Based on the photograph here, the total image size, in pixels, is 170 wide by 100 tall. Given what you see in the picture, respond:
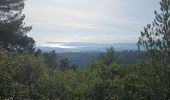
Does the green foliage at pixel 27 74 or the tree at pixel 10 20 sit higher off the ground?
the tree at pixel 10 20

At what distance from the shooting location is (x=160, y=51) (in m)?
15.1

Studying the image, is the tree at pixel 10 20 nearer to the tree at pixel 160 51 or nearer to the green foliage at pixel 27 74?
the green foliage at pixel 27 74

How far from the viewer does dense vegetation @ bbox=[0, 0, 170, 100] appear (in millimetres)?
14852

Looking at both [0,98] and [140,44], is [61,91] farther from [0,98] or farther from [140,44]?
[0,98]

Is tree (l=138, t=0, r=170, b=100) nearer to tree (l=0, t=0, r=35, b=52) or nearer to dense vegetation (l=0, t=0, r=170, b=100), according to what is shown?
dense vegetation (l=0, t=0, r=170, b=100)

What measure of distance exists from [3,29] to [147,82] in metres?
25.5

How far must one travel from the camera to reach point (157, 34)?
15.4m

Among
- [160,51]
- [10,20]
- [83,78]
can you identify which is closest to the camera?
[160,51]

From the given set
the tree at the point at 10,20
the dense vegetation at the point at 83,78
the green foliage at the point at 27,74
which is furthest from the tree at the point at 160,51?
the tree at the point at 10,20

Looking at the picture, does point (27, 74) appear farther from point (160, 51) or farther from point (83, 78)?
point (160, 51)

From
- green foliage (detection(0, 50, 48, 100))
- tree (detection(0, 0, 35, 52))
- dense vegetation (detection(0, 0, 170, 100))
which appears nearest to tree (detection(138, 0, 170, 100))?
dense vegetation (detection(0, 0, 170, 100))

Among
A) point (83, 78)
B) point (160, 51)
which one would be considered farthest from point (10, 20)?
point (160, 51)

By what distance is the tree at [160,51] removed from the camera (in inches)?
581

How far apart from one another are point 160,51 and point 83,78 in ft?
41.6
